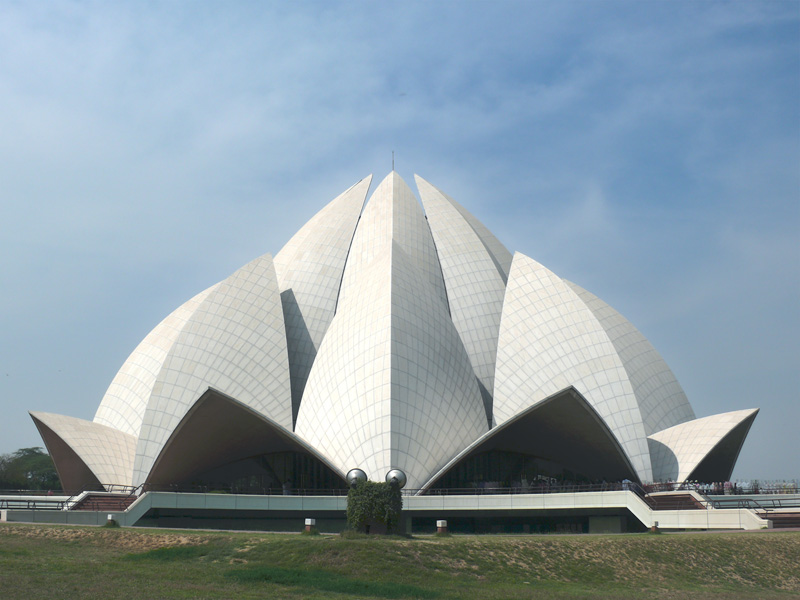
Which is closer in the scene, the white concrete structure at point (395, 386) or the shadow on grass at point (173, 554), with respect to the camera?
the shadow on grass at point (173, 554)

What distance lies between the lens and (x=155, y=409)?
36531mm

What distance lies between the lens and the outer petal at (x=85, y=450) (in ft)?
127

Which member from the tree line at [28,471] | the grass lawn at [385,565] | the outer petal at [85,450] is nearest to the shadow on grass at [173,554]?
the grass lawn at [385,565]

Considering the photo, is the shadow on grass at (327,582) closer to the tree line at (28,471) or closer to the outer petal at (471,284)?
the outer petal at (471,284)

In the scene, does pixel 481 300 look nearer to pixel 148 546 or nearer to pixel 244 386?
pixel 244 386

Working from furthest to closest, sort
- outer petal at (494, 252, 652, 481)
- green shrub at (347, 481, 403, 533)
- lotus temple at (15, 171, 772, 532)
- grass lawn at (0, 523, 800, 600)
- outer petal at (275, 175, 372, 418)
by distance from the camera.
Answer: outer petal at (275, 175, 372, 418)
outer petal at (494, 252, 652, 481)
lotus temple at (15, 171, 772, 532)
green shrub at (347, 481, 403, 533)
grass lawn at (0, 523, 800, 600)

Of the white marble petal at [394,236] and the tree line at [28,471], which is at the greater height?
the white marble petal at [394,236]

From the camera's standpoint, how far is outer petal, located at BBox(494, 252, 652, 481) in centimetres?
3684

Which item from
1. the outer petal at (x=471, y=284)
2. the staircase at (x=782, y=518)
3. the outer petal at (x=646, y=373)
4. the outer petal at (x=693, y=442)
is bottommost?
the staircase at (x=782, y=518)

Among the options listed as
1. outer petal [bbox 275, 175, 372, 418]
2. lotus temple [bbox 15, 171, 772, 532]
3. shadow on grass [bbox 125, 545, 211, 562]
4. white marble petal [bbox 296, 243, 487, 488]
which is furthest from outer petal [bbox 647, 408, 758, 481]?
shadow on grass [bbox 125, 545, 211, 562]

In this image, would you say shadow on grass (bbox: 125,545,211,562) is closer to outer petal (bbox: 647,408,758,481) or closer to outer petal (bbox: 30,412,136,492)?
outer petal (bbox: 30,412,136,492)

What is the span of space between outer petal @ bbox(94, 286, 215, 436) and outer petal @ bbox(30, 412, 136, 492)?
255 centimetres

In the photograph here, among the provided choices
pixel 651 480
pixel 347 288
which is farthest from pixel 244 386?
pixel 651 480

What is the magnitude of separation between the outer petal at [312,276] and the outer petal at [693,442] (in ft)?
61.1
